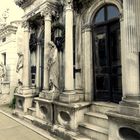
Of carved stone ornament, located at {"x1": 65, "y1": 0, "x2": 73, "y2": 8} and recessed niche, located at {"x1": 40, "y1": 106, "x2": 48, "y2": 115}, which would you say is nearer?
carved stone ornament, located at {"x1": 65, "y1": 0, "x2": 73, "y2": 8}

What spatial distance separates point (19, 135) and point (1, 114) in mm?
3882

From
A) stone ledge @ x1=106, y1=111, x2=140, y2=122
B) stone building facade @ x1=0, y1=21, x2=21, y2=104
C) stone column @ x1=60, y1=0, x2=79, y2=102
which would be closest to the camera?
stone ledge @ x1=106, y1=111, x2=140, y2=122

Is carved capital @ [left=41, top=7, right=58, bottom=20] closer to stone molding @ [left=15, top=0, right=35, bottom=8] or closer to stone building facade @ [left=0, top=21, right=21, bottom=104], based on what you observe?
stone molding @ [left=15, top=0, right=35, bottom=8]

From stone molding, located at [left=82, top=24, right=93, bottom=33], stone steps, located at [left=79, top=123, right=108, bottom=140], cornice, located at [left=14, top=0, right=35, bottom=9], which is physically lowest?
stone steps, located at [left=79, top=123, right=108, bottom=140]

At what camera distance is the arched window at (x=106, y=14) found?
22.9ft

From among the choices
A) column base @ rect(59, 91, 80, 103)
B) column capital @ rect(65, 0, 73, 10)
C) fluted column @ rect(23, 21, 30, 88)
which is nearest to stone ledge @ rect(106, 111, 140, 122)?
column base @ rect(59, 91, 80, 103)

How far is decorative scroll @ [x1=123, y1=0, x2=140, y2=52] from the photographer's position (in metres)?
4.77

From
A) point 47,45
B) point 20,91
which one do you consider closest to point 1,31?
point 20,91

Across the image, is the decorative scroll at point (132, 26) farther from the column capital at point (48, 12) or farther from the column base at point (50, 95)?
the column capital at point (48, 12)

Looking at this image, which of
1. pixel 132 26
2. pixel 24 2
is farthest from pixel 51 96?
pixel 24 2

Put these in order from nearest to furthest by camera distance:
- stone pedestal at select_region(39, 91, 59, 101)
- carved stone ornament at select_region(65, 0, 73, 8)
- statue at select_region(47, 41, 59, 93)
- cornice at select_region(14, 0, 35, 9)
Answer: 1. carved stone ornament at select_region(65, 0, 73, 8)
2. stone pedestal at select_region(39, 91, 59, 101)
3. statue at select_region(47, 41, 59, 93)
4. cornice at select_region(14, 0, 35, 9)

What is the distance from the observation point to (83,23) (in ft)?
26.0

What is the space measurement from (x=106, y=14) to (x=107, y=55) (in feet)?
5.29

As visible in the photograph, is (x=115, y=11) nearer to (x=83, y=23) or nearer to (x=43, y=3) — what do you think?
(x=83, y=23)
